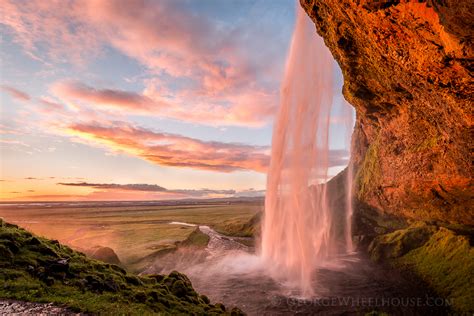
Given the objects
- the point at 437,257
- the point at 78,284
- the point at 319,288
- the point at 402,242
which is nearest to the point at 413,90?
the point at 319,288

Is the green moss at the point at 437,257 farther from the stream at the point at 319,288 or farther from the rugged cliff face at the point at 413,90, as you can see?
the rugged cliff face at the point at 413,90

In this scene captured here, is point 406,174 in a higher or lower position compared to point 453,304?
higher

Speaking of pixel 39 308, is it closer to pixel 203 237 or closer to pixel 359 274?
pixel 359 274

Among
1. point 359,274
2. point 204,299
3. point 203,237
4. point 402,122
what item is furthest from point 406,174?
point 203,237

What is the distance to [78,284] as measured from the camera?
16609 mm

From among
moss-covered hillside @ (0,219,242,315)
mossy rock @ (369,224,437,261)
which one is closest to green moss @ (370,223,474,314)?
mossy rock @ (369,224,437,261)

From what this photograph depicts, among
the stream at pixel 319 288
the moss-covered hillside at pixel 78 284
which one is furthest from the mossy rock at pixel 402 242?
the moss-covered hillside at pixel 78 284

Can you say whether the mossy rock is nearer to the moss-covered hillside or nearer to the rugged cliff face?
the rugged cliff face

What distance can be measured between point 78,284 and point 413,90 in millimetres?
28808

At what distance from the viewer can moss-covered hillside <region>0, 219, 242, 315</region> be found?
47.7 feet

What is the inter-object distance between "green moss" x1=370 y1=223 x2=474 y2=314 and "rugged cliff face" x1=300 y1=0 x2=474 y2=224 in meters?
2.95

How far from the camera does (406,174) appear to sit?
34812 mm

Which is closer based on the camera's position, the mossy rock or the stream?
the stream

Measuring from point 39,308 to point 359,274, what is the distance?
35596 millimetres
